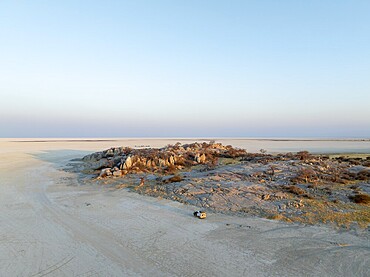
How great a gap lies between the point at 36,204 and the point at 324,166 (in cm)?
1638

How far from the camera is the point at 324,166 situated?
56.6 feet

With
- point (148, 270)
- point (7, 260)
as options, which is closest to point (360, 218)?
point (148, 270)

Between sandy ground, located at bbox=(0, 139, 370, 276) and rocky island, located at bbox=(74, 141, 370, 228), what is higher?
rocky island, located at bbox=(74, 141, 370, 228)

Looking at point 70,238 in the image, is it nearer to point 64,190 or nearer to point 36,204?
point 36,204

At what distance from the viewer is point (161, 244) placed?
6.72 meters

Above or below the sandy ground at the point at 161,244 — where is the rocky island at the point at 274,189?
above

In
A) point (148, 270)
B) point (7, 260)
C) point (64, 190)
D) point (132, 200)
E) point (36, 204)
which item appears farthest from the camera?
point (64, 190)

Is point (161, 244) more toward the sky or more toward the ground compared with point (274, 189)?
more toward the ground

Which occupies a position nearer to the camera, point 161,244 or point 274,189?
point 161,244

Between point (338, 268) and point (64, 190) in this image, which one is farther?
point (64, 190)

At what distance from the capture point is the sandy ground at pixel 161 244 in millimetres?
5469

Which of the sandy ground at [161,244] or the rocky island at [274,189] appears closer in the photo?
the sandy ground at [161,244]

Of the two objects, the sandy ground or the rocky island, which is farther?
the rocky island

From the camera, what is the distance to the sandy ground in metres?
5.47
